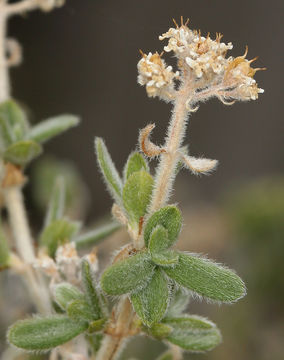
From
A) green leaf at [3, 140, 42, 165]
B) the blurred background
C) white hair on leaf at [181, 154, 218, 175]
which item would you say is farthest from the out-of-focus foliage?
white hair on leaf at [181, 154, 218, 175]

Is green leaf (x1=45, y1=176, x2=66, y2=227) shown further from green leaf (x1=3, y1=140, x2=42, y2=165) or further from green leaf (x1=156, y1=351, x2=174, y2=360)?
green leaf (x1=156, y1=351, x2=174, y2=360)

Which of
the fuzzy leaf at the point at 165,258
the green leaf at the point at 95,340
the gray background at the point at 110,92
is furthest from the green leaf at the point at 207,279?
the gray background at the point at 110,92

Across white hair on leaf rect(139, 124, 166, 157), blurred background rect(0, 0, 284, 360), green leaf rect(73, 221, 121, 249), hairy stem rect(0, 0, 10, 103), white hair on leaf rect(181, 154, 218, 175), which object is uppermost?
blurred background rect(0, 0, 284, 360)

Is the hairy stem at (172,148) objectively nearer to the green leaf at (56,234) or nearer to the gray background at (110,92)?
the green leaf at (56,234)

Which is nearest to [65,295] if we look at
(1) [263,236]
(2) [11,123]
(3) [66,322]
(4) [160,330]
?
(3) [66,322]

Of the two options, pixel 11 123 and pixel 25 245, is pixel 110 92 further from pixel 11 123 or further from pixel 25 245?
pixel 25 245
